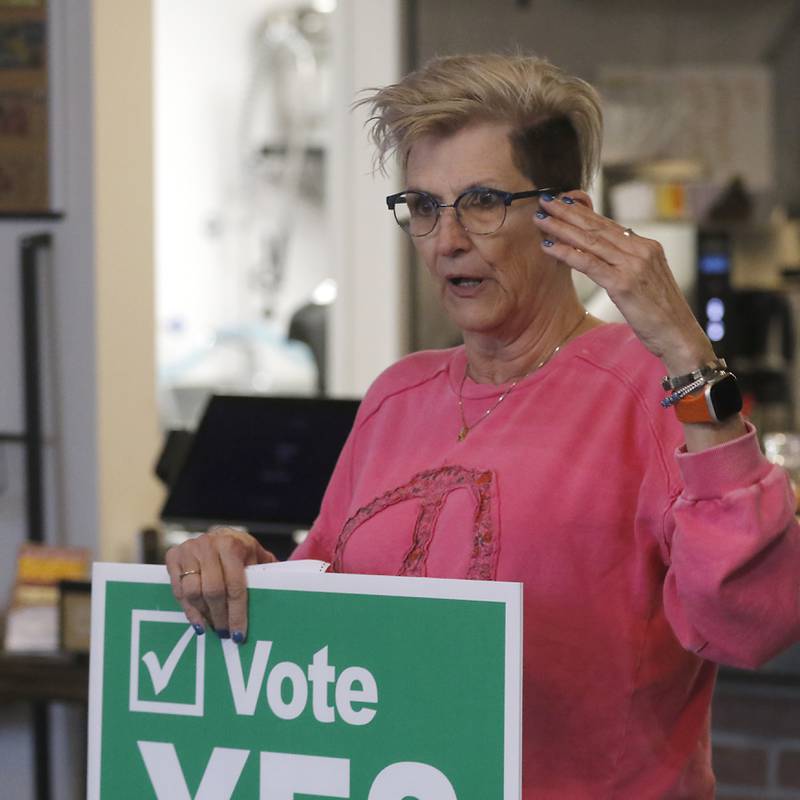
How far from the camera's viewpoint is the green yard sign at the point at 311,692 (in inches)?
47.2

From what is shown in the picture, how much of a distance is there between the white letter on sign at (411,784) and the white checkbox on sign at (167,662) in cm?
21

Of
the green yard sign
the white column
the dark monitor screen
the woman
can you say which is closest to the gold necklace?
the woman

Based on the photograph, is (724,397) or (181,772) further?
(181,772)

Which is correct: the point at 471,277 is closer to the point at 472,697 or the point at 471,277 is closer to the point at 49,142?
the point at 472,697

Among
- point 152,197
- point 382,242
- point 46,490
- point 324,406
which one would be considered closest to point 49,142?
point 152,197

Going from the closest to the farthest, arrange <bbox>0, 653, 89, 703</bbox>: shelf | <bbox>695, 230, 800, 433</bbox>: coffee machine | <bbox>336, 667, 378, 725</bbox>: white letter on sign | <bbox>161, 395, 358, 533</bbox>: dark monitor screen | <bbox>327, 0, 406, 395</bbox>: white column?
1. <bbox>336, 667, 378, 725</bbox>: white letter on sign
2. <bbox>161, 395, 358, 533</bbox>: dark monitor screen
3. <bbox>0, 653, 89, 703</bbox>: shelf
4. <bbox>327, 0, 406, 395</bbox>: white column
5. <bbox>695, 230, 800, 433</bbox>: coffee machine

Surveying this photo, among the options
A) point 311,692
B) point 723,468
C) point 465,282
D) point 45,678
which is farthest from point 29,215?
point 723,468

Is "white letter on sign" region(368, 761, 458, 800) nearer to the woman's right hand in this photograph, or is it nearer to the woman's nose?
the woman's right hand

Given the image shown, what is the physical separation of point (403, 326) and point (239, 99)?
2.37 metres

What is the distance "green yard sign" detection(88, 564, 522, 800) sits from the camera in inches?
47.2

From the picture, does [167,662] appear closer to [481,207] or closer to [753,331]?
[481,207]

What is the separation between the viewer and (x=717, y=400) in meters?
1.14

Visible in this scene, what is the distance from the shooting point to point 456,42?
4578mm

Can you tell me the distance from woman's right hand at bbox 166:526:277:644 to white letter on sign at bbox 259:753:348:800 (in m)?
0.13
